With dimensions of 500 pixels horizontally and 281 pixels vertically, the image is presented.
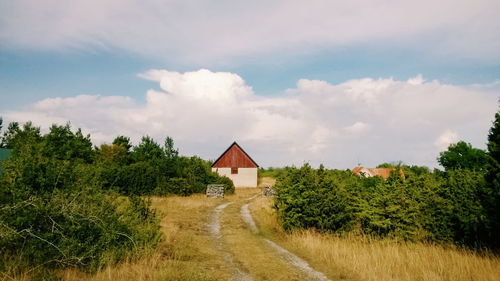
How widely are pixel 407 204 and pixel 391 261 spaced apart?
3.81 metres

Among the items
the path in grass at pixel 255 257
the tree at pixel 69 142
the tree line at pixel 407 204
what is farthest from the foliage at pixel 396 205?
the tree at pixel 69 142

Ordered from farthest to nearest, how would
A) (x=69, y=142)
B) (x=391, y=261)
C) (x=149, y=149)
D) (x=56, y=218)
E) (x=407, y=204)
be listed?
1. (x=149, y=149)
2. (x=69, y=142)
3. (x=407, y=204)
4. (x=391, y=261)
5. (x=56, y=218)

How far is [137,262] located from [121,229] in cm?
116

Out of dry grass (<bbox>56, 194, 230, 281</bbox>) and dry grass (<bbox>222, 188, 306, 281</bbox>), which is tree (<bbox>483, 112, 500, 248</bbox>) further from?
dry grass (<bbox>56, 194, 230, 281</bbox>)

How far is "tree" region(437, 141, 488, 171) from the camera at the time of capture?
28.8 m

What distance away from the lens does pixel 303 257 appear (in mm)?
9430

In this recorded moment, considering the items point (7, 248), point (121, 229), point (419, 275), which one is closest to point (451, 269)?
point (419, 275)

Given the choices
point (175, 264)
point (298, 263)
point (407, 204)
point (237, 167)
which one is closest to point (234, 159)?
point (237, 167)

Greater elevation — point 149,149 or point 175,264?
point 149,149

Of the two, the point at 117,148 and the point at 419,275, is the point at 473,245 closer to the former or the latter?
the point at 419,275

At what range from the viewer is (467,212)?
→ 10.1 m

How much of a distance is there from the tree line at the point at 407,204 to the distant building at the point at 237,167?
32.6 m

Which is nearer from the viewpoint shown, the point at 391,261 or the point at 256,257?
the point at 391,261

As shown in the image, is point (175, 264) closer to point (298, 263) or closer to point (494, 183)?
point (298, 263)
